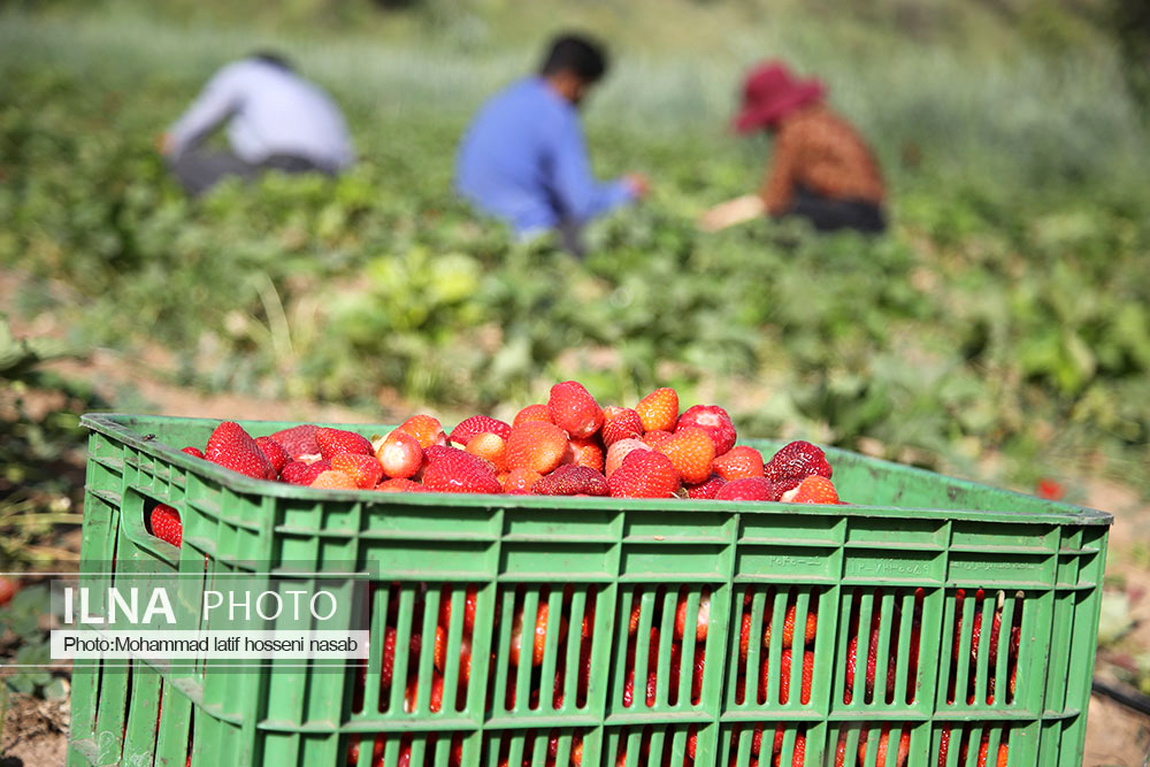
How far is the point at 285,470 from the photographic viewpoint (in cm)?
174

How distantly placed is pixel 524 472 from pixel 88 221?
13.7ft

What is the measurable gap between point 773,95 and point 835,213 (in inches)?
37.7

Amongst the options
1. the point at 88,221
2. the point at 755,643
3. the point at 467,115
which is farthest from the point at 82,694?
the point at 467,115

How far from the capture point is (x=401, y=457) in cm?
176

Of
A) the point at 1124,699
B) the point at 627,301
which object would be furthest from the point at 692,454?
the point at 627,301

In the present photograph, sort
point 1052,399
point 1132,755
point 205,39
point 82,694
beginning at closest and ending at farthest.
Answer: point 82,694 < point 1132,755 < point 1052,399 < point 205,39

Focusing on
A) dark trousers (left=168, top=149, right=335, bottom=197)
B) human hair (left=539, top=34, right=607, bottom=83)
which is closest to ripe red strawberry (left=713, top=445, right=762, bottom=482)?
human hair (left=539, top=34, right=607, bottom=83)

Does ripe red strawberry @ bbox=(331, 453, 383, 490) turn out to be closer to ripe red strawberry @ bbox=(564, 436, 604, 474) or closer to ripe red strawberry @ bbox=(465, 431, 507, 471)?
ripe red strawberry @ bbox=(465, 431, 507, 471)

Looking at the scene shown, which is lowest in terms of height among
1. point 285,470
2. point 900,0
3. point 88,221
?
point 285,470

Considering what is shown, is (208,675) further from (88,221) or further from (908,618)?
(88,221)

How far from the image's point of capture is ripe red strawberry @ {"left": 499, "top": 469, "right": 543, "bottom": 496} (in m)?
1.74

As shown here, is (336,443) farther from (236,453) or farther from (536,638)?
(536,638)

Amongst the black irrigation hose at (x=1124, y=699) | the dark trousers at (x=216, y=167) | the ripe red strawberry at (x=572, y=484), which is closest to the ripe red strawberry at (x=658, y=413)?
the ripe red strawberry at (x=572, y=484)

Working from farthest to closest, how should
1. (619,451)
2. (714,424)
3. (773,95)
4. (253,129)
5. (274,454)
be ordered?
(773,95)
(253,129)
(714,424)
(619,451)
(274,454)
